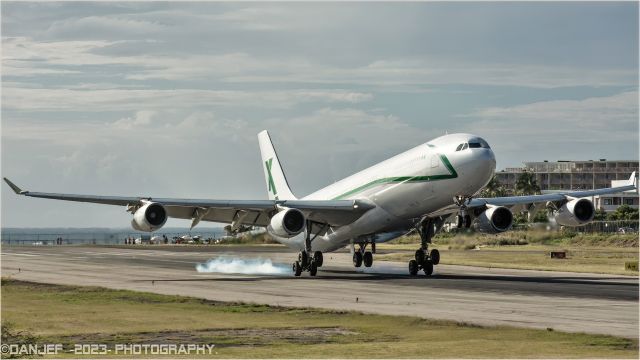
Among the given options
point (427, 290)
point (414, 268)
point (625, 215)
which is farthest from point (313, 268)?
point (625, 215)

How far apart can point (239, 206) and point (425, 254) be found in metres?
11.0

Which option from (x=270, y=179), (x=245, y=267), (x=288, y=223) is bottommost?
(x=245, y=267)

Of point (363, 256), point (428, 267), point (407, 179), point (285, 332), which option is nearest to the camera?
point (285, 332)

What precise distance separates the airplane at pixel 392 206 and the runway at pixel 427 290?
95.0 inches

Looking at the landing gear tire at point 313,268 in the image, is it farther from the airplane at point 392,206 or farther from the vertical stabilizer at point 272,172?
the vertical stabilizer at point 272,172

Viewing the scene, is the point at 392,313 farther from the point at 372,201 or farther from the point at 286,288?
the point at 372,201

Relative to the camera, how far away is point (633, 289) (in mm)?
47125

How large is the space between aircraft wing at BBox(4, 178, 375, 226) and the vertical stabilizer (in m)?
11.9

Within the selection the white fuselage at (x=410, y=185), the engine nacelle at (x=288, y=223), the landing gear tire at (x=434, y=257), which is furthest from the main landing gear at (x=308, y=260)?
the landing gear tire at (x=434, y=257)

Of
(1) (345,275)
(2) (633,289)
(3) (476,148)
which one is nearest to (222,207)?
(1) (345,275)

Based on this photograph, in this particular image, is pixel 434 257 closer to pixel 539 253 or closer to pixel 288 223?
pixel 288 223

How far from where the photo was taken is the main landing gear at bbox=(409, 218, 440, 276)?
190 feet

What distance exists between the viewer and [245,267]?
74.5m

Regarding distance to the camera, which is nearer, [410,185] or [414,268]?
[410,185]
